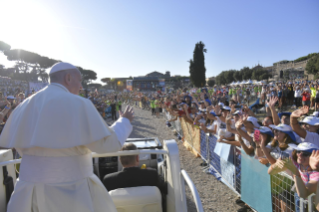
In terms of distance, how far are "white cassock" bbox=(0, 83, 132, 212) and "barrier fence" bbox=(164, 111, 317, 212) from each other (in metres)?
2.34

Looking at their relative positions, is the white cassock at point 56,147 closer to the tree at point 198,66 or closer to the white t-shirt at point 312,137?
the white t-shirt at point 312,137

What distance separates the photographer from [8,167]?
2484mm

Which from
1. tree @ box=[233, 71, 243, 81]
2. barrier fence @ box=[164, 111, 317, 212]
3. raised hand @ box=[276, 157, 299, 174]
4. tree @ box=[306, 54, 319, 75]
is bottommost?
barrier fence @ box=[164, 111, 317, 212]

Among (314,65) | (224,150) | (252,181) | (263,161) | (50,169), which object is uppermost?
(314,65)

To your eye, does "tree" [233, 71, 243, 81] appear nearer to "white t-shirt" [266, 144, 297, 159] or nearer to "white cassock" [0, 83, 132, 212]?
Answer: "white t-shirt" [266, 144, 297, 159]

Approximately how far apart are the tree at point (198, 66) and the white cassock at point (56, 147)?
168 feet

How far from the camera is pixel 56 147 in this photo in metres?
1.48

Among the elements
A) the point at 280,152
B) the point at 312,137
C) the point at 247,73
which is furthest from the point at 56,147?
Result: the point at 247,73

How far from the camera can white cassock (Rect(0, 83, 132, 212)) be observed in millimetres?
1514

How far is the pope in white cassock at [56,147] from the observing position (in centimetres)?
151

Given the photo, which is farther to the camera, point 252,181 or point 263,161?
point 252,181

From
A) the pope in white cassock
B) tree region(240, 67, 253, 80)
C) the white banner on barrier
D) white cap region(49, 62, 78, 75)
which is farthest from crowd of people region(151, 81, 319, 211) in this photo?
tree region(240, 67, 253, 80)

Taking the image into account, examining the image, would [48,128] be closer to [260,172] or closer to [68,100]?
[68,100]

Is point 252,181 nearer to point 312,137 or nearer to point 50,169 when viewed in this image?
point 312,137
